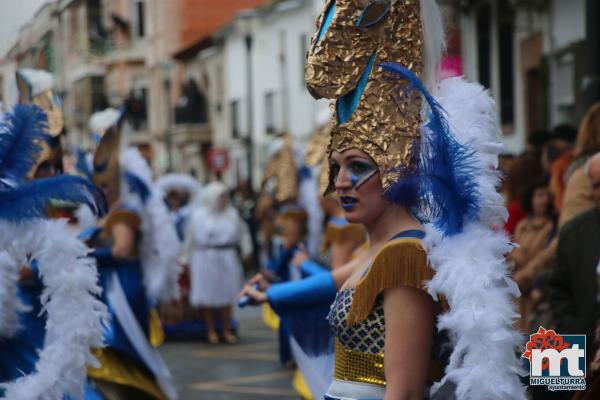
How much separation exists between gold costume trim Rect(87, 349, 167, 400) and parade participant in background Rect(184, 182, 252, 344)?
6.48 m

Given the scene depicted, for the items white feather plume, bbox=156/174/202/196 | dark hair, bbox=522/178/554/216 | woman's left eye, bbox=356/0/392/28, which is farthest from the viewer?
white feather plume, bbox=156/174/202/196

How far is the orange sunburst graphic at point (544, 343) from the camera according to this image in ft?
14.6

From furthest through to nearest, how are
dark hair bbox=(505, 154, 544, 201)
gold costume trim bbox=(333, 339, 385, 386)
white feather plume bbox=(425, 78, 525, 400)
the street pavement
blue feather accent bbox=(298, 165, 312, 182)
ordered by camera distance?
blue feather accent bbox=(298, 165, 312, 182) → the street pavement → dark hair bbox=(505, 154, 544, 201) → gold costume trim bbox=(333, 339, 385, 386) → white feather plume bbox=(425, 78, 525, 400)

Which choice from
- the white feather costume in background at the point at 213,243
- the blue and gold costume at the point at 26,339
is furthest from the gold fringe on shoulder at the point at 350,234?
the white feather costume in background at the point at 213,243

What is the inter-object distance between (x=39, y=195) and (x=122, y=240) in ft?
10.9

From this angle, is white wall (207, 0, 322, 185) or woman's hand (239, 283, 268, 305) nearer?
woman's hand (239, 283, 268, 305)

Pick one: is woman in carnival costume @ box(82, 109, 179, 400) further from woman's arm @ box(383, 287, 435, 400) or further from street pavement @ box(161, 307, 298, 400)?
woman's arm @ box(383, 287, 435, 400)

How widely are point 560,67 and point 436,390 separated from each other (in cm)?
1384

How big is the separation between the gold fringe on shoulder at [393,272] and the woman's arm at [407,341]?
29 millimetres

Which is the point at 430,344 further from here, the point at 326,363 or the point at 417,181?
the point at 326,363

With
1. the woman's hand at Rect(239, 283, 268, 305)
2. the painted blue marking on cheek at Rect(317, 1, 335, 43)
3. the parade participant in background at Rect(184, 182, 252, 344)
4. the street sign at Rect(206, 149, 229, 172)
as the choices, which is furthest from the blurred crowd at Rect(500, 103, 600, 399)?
the street sign at Rect(206, 149, 229, 172)

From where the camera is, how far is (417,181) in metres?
3.63

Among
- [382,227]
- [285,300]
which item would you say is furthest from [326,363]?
[382,227]

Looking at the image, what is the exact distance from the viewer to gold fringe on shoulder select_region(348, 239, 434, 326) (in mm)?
3523
